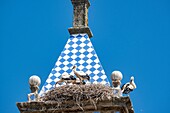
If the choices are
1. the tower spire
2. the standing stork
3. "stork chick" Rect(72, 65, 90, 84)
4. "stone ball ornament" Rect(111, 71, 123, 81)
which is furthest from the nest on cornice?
the tower spire

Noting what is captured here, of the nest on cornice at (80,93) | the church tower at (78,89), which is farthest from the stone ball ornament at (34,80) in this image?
the nest on cornice at (80,93)

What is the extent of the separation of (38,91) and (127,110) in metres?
3.08

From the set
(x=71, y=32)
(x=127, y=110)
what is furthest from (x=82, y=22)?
(x=127, y=110)

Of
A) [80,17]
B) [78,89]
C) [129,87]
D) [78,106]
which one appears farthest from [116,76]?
[80,17]

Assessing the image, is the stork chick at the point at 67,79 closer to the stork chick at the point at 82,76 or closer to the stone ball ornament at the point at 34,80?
the stork chick at the point at 82,76

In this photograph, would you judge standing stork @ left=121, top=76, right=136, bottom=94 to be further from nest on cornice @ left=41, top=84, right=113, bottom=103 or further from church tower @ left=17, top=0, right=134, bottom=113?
nest on cornice @ left=41, top=84, right=113, bottom=103

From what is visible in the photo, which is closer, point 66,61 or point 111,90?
point 111,90

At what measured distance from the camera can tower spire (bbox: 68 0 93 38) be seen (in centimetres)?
2361

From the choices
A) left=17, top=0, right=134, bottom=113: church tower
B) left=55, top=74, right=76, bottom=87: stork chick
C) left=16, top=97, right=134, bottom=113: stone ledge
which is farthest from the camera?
left=55, top=74, right=76, bottom=87: stork chick

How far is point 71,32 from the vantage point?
77.7 feet

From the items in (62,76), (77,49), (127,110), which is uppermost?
(77,49)

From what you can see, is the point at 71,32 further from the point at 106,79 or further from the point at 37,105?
the point at 37,105

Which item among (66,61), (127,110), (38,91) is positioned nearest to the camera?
(127,110)

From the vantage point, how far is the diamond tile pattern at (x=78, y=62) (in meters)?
21.6
